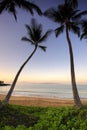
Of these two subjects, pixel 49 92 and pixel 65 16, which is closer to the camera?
pixel 65 16

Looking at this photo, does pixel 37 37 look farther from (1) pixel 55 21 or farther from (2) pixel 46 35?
(1) pixel 55 21

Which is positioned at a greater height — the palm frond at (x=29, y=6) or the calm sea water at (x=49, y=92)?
the palm frond at (x=29, y=6)

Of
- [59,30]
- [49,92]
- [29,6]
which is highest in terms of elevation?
[29,6]

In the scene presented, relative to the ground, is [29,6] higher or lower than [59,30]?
higher

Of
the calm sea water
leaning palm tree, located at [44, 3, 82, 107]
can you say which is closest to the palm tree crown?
leaning palm tree, located at [44, 3, 82, 107]

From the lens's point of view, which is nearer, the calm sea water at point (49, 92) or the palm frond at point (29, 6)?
the palm frond at point (29, 6)

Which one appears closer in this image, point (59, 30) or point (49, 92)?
point (59, 30)

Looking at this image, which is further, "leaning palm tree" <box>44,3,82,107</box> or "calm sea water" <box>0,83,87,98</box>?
"calm sea water" <box>0,83,87,98</box>

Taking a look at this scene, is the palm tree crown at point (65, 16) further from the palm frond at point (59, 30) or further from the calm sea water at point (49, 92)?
the calm sea water at point (49, 92)

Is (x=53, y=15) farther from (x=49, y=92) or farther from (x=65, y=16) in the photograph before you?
(x=49, y=92)

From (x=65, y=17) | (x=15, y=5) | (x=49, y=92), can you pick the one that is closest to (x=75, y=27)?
(x=65, y=17)

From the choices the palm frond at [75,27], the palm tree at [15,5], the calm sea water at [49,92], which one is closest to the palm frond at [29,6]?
the palm tree at [15,5]

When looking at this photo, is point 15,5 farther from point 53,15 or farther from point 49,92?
point 49,92

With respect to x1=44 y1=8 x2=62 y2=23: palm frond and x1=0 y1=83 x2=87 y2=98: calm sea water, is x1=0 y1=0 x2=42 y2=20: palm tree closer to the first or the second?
x1=44 y1=8 x2=62 y2=23: palm frond
